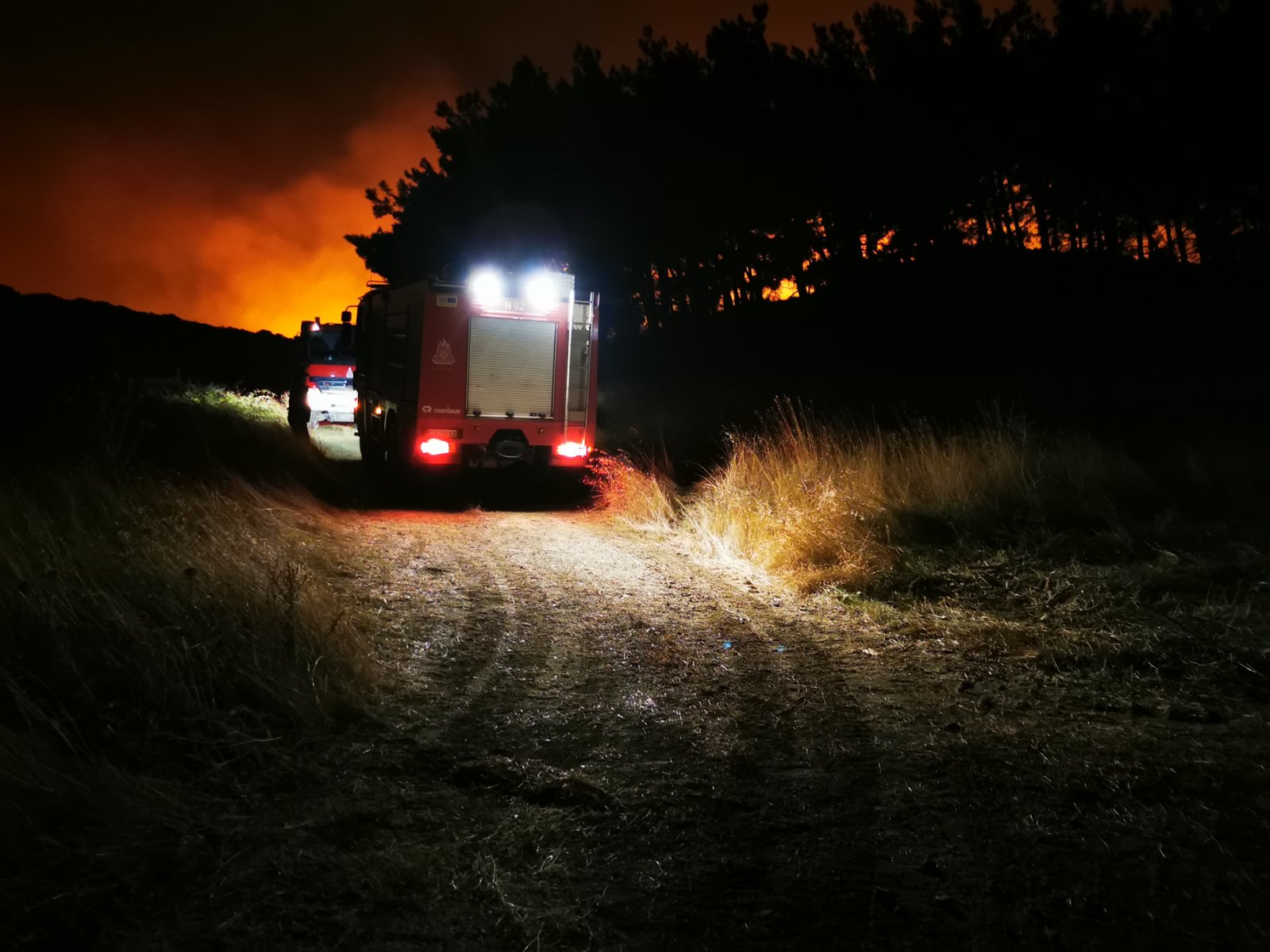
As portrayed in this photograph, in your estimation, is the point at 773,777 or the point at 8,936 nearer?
the point at 8,936

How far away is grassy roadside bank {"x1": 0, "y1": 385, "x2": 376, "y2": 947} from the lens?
10.9 feet

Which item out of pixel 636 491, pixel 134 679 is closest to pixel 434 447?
pixel 636 491

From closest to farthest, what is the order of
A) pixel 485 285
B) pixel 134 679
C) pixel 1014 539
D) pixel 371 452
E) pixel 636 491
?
pixel 134 679 < pixel 1014 539 < pixel 636 491 < pixel 485 285 < pixel 371 452

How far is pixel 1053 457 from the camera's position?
10.1m

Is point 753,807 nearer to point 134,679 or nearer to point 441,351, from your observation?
point 134,679

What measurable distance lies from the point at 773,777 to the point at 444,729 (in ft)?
5.36

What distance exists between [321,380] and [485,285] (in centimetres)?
911

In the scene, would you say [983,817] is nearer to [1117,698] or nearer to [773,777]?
[773,777]

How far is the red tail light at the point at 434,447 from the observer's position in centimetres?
1353

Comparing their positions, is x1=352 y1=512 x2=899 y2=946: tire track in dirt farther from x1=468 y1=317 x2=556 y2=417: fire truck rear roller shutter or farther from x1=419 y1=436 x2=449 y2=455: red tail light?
x1=468 y1=317 x2=556 y2=417: fire truck rear roller shutter

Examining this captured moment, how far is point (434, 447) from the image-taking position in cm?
1357

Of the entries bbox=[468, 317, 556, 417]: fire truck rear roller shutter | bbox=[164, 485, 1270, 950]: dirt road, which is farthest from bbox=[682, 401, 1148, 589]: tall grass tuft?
bbox=[468, 317, 556, 417]: fire truck rear roller shutter

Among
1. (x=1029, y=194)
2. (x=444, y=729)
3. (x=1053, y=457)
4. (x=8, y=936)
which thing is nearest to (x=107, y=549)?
(x=444, y=729)

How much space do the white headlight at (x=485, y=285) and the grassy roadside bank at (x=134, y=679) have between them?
19.6 ft
